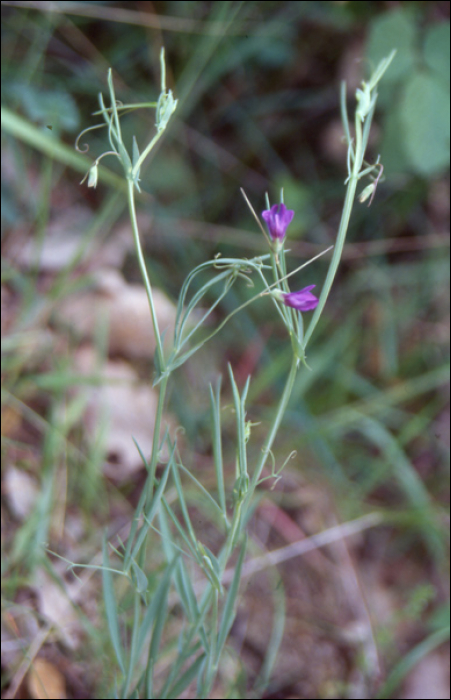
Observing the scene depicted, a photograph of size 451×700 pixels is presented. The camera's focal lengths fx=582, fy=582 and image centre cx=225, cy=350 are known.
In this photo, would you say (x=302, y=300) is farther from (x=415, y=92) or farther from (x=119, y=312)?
(x=415, y=92)

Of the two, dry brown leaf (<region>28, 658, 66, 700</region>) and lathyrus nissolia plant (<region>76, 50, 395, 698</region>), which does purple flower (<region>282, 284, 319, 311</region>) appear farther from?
dry brown leaf (<region>28, 658, 66, 700</region>)

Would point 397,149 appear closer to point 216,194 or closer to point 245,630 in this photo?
point 216,194

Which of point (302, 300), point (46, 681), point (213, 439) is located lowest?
point (46, 681)

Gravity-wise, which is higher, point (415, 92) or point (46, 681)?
point (415, 92)

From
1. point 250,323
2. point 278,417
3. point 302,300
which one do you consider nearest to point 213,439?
point 278,417

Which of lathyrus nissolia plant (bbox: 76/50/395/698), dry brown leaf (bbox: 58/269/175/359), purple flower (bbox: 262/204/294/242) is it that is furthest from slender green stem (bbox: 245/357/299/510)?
dry brown leaf (bbox: 58/269/175/359)

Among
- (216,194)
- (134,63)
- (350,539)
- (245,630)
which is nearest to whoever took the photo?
(245,630)

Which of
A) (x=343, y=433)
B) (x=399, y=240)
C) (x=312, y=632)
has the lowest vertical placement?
(x=312, y=632)

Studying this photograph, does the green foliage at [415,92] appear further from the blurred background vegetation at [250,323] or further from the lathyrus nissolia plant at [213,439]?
the lathyrus nissolia plant at [213,439]

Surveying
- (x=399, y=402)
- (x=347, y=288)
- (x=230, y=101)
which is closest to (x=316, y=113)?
(x=230, y=101)
